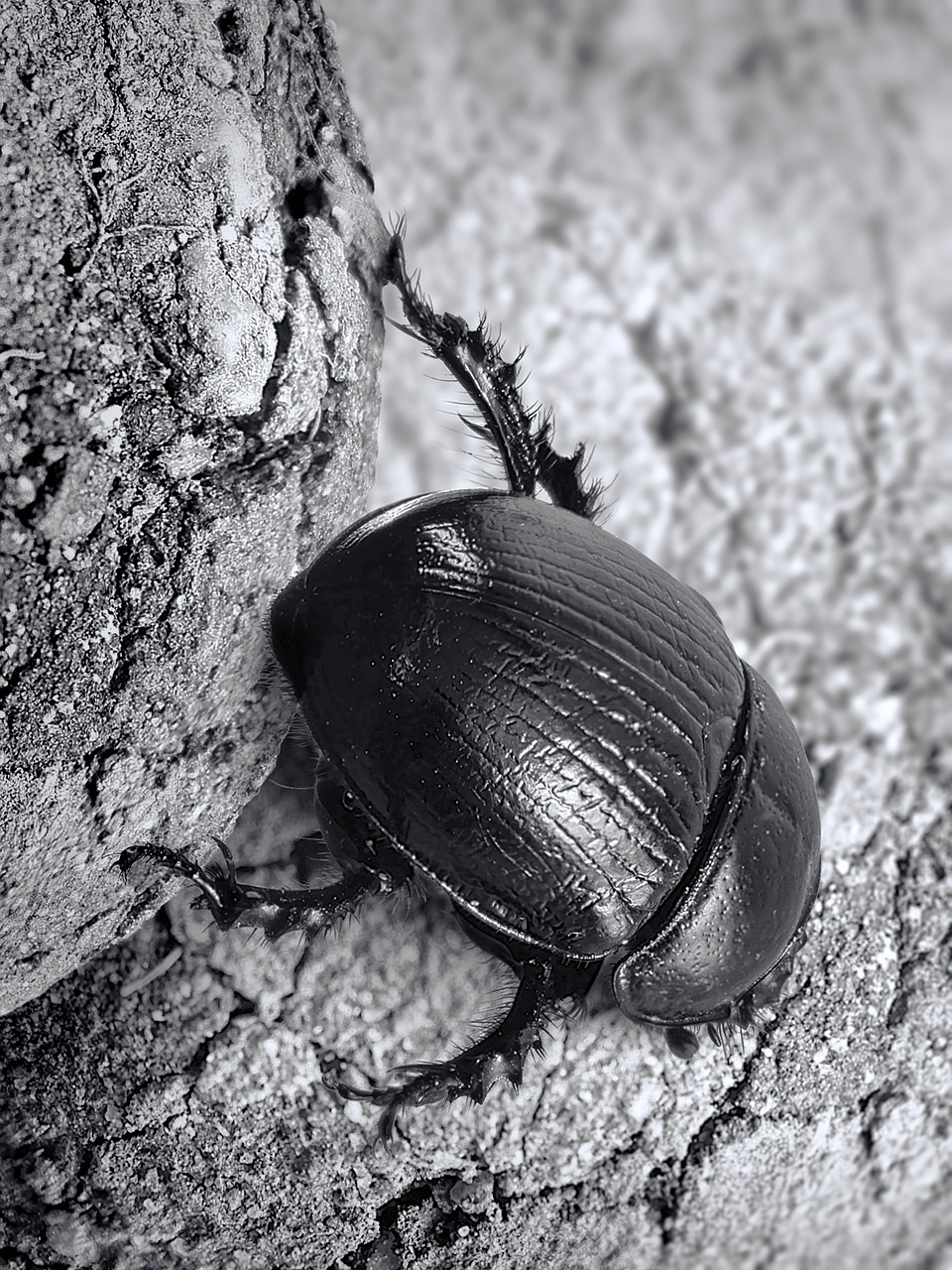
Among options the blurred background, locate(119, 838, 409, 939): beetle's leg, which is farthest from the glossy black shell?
the blurred background

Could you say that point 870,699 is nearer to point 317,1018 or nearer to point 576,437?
point 576,437

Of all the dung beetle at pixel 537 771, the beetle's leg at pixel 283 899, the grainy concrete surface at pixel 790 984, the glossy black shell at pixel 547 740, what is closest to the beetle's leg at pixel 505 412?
the dung beetle at pixel 537 771

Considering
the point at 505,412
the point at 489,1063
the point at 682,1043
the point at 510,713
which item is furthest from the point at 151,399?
the point at 682,1043

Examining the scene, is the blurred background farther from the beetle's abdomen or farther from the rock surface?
the rock surface

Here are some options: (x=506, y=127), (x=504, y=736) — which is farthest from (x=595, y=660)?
(x=506, y=127)

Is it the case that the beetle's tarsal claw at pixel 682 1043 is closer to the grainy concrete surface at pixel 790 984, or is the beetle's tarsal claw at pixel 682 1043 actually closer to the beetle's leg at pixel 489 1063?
the grainy concrete surface at pixel 790 984

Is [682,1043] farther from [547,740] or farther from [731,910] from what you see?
[547,740]
